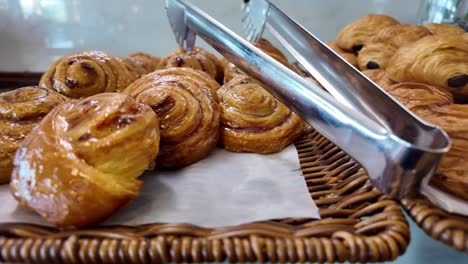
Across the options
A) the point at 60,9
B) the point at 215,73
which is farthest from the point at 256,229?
the point at 60,9

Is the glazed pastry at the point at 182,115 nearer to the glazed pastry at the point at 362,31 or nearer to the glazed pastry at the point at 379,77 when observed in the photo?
the glazed pastry at the point at 379,77

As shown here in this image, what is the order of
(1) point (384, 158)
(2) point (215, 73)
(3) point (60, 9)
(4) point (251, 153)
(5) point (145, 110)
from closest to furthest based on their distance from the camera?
(1) point (384, 158)
(5) point (145, 110)
(4) point (251, 153)
(2) point (215, 73)
(3) point (60, 9)

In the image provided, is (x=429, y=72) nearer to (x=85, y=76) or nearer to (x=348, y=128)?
(x=348, y=128)

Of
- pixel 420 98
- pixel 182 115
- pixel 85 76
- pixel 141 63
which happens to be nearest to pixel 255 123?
pixel 182 115

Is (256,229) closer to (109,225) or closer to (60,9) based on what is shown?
(109,225)

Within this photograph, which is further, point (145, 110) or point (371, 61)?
point (371, 61)

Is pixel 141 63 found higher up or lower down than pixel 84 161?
lower down
